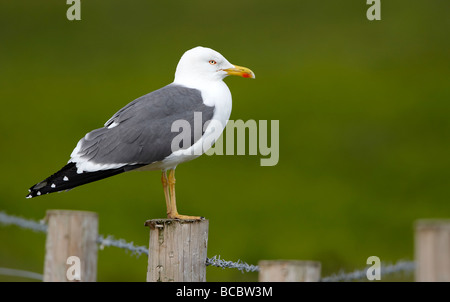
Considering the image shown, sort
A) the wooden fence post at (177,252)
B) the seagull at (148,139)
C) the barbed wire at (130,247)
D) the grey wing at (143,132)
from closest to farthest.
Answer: the wooden fence post at (177,252) → the barbed wire at (130,247) → the seagull at (148,139) → the grey wing at (143,132)

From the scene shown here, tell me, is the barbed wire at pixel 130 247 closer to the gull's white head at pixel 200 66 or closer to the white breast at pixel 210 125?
the white breast at pixel 210 125

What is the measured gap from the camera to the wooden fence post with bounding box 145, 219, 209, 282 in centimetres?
455

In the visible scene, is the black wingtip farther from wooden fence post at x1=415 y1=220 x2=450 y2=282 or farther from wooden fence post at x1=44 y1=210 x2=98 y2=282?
wooden fence post at x1=415 y1=220 x2=450 y2=282

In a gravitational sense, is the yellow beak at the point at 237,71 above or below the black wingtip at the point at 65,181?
above

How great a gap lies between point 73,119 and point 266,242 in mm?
7298

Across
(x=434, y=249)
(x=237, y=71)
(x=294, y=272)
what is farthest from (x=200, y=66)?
(x=434, y=249)

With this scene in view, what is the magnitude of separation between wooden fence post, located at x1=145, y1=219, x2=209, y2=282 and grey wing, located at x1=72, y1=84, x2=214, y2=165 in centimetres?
100

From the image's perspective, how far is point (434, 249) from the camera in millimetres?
4180

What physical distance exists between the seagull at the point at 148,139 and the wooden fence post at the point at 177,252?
85 centimetres

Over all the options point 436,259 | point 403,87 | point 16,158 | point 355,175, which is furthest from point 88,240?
point 403,87

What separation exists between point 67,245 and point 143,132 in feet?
2.99

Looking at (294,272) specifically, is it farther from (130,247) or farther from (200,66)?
(200,66)

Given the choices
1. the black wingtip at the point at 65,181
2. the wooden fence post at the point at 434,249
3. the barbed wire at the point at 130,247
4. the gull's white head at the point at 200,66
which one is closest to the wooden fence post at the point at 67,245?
the barbed wire at the point at 130,247

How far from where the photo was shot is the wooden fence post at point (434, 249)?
164 inches
